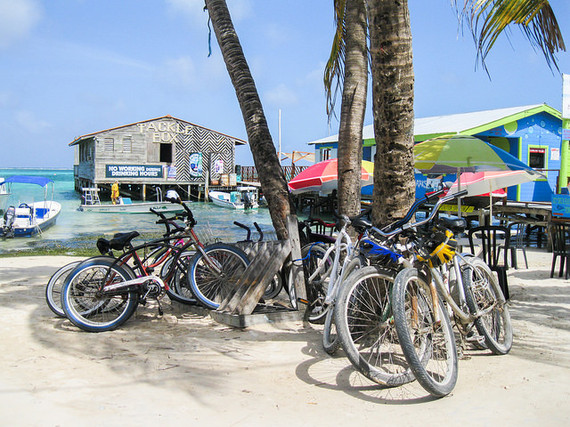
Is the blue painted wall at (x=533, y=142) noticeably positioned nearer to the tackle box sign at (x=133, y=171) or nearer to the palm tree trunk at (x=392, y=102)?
A: the palm tree trunk at (x=392, y=102)

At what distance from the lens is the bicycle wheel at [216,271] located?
5484mm

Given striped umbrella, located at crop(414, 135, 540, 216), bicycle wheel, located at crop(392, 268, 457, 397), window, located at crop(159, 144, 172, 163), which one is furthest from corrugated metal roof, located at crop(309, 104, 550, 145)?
window, located at crop(159, 144, 172, 163)

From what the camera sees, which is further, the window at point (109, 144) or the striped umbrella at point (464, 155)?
the window at point (109, 144)

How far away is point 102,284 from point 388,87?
10.3 feet

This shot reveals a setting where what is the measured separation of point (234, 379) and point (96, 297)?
191 centimetres

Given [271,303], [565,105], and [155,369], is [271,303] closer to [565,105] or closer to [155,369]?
[155,369]

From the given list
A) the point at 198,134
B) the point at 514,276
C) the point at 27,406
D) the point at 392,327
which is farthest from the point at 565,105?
the point at 198,134

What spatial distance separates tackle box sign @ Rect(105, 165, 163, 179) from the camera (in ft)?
124

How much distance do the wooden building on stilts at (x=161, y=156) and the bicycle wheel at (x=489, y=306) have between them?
3526cm

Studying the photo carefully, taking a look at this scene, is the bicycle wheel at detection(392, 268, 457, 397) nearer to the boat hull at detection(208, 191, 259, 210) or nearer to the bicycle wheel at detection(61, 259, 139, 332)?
the bicycle wheel at detection(61, 259, 139, 332)

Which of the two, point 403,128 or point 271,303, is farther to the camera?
point 271,303

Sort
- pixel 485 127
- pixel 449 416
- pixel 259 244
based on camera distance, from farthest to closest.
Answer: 1. pixel 485 127
2. pixel 259 244
3. pixel 449 416

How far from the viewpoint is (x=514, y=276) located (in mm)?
7902

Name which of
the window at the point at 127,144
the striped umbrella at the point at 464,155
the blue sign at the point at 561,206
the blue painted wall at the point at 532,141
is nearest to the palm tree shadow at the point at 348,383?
the striped umbrella at the point at 464,155
